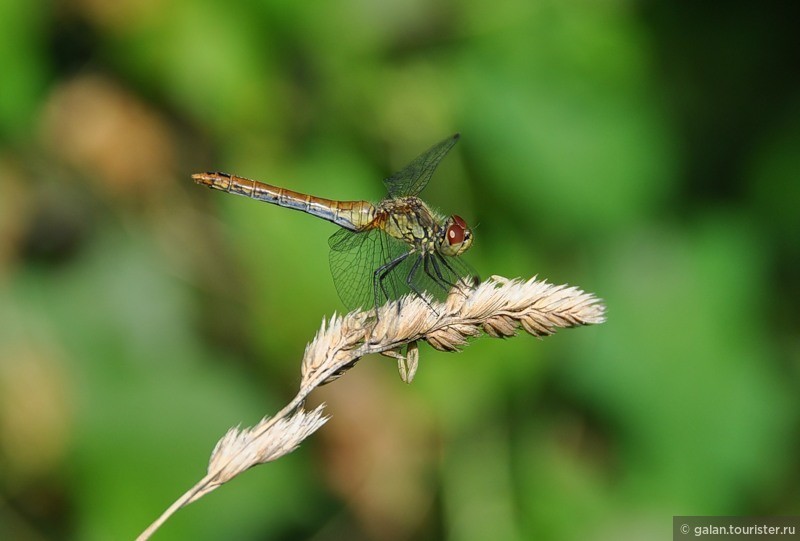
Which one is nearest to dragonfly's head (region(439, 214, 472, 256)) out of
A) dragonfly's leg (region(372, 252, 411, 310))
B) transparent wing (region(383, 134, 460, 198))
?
dragonfly's leg (region(372, 252, 411, 310))

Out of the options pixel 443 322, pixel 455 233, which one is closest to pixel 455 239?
pixel 455 233

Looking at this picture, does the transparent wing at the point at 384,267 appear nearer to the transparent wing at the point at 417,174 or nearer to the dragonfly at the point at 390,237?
the dragonfly at the point at 390,237

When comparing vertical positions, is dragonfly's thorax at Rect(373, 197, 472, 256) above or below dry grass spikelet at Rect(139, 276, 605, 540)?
above

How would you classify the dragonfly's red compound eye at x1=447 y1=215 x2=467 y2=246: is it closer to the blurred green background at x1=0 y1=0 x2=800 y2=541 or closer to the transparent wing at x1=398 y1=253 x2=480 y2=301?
the transparent wing at x1=398 y1=253 x2=480 y2=301

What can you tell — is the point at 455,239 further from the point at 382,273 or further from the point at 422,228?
the point at 382,273

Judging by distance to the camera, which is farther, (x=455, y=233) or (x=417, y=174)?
(x=417, y=174)

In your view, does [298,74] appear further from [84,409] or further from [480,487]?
[480,487]

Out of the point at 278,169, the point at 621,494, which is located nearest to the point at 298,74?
the point at 278,169
